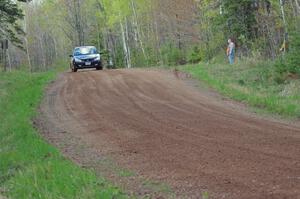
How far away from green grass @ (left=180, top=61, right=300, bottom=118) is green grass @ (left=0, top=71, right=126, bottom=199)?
20.3 feet

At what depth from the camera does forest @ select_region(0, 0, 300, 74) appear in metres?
25.4

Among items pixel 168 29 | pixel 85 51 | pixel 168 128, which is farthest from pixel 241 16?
pixel 168 29

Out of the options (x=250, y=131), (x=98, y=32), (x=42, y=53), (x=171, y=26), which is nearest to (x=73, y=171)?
(x=250, y=131)

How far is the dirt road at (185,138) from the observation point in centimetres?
734

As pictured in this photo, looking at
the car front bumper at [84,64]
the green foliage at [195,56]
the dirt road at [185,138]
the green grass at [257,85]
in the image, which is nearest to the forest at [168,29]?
the green foliage at [195,56]

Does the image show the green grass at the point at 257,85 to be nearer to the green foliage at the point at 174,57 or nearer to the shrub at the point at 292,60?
the shrub at the point at 292,60

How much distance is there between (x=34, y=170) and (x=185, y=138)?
3.05m

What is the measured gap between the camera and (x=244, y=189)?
6879 millimetres

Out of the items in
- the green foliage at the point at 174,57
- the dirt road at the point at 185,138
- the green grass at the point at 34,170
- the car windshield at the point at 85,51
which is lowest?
the green grass at the point at 34,170

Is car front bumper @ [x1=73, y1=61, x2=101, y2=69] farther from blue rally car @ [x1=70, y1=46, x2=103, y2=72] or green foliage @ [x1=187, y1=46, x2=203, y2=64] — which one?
green foliage @ [x1=187, y1=46, x2=203, y2=64]

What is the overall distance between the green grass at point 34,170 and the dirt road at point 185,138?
699 millimetres

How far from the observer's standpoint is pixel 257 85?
61.2ft

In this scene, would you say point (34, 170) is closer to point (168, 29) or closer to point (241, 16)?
point (241, 16)

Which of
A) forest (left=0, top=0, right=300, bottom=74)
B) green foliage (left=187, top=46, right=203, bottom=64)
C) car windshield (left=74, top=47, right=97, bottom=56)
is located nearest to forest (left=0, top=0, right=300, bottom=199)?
forest (left=0, top=0, right=300, bottom=74)
